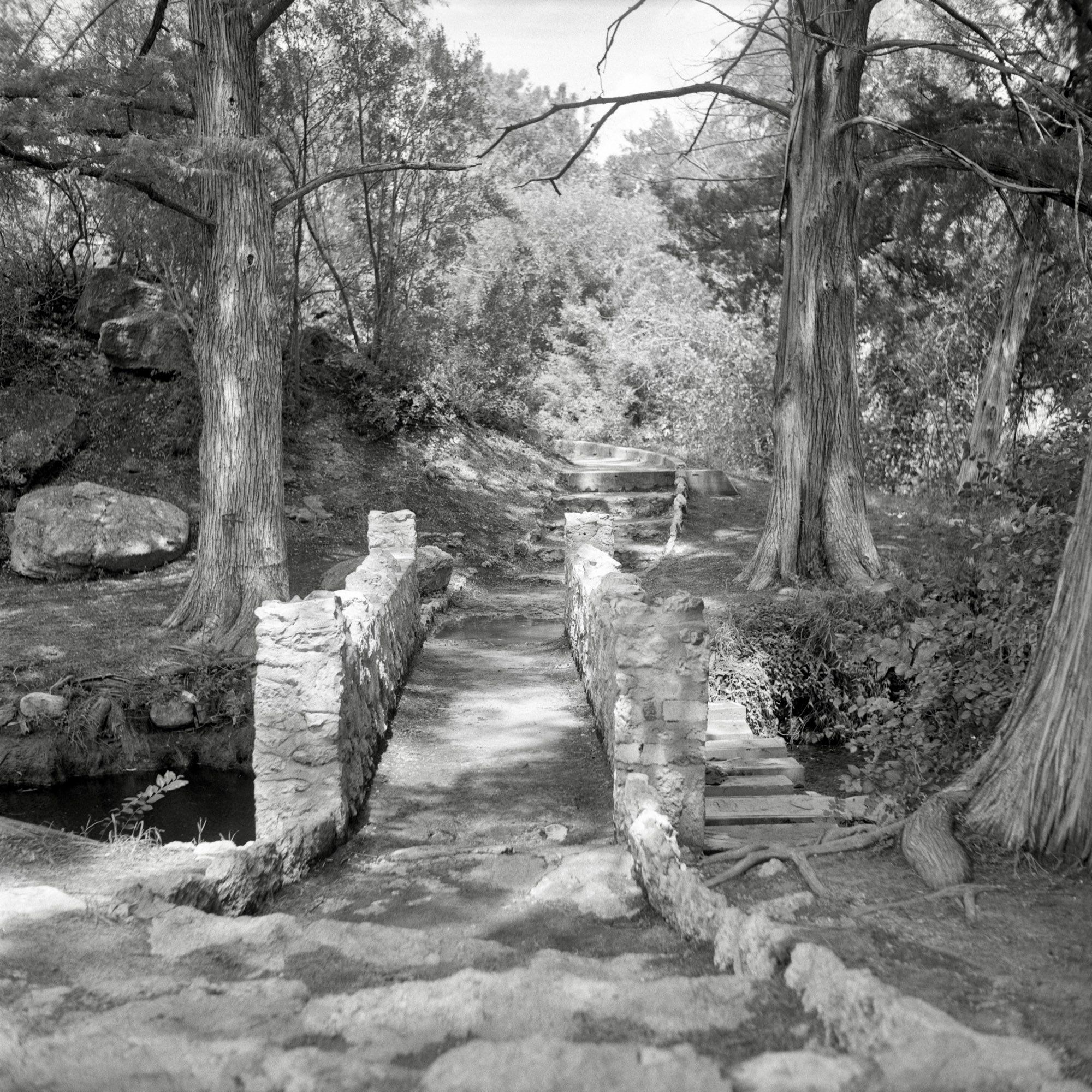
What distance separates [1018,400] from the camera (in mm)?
17969

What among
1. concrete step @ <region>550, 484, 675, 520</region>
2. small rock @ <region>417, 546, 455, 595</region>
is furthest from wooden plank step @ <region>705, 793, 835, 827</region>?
concrete step @ <region>550, 484, 675, 520</region>

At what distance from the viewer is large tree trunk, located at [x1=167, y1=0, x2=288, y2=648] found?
9375 millimetres

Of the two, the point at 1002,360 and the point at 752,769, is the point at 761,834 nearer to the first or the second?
the point at 752,769

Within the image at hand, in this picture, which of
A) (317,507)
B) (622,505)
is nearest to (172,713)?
(317,507)

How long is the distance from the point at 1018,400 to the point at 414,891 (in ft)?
53.5

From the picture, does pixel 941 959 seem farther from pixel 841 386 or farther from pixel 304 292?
pixel 304 292

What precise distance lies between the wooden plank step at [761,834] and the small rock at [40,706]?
219 inches

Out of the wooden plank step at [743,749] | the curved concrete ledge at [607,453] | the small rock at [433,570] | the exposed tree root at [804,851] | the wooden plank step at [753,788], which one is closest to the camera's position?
the exposed tree root at [804,851]

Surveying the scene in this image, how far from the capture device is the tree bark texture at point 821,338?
10516 mm

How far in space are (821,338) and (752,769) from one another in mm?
5306

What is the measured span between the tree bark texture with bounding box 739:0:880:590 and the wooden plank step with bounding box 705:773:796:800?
4156mm

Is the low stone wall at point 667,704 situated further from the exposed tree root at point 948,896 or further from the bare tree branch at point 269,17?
the bare tree branch at point 269,17

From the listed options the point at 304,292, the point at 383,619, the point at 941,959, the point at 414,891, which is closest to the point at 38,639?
the point at 383,619

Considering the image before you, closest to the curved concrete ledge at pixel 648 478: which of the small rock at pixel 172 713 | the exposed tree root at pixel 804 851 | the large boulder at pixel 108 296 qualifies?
the large boulder at pixel 108 296
